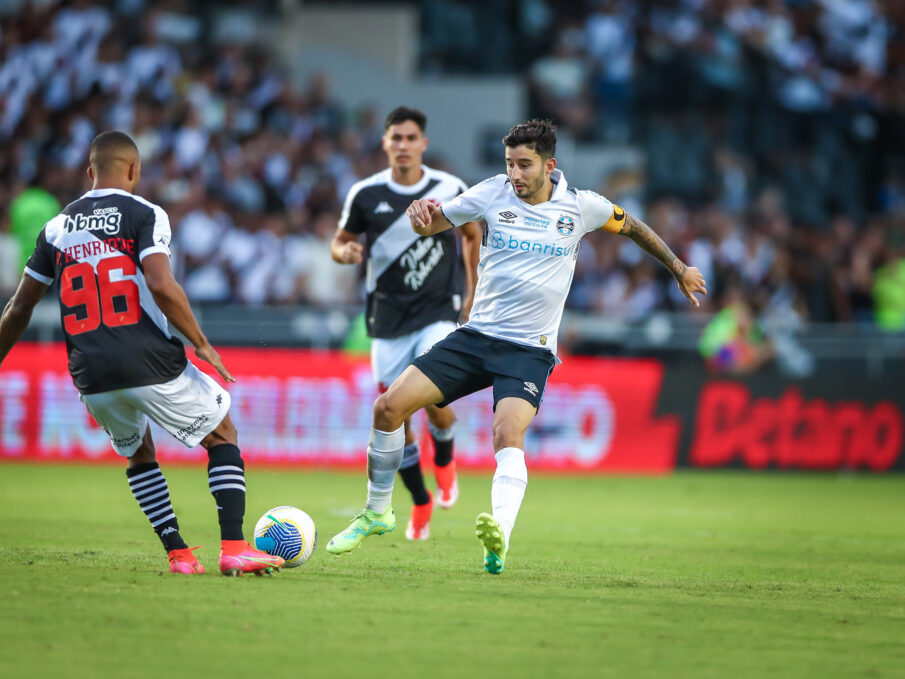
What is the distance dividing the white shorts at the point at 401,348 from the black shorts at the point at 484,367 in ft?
5.85

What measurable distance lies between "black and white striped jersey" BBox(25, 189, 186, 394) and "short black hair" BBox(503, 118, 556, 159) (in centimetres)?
214

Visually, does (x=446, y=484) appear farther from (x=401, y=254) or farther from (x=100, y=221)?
(x=100, y=221)

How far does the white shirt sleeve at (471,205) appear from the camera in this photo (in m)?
8.20

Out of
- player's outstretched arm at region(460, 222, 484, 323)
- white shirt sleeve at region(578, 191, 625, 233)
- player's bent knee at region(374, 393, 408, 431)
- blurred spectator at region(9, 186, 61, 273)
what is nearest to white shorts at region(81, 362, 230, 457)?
player's bent knee at region(374, 393, 408, 431)

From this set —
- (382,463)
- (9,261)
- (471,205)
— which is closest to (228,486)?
(382,463)

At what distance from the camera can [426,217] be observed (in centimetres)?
811

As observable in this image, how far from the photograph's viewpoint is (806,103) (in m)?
25.3

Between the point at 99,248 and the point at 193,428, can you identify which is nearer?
the point at 99,248

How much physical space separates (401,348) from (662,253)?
97.2 inches

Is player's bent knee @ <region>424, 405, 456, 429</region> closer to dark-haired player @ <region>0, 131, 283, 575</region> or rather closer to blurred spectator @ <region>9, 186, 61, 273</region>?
dark-haired player @ <region>0, 131, 283, 575</region>

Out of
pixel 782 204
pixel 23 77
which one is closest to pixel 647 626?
pixel 23 77

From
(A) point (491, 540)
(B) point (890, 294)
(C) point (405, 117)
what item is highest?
(C) point (405, 117)

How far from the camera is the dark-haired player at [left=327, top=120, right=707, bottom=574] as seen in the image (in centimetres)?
805

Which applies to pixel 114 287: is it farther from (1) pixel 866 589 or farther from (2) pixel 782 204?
(2) pixel 782 204
